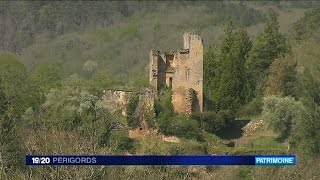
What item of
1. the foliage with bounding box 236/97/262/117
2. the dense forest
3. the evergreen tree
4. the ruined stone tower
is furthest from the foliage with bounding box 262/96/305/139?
the evergreen tree

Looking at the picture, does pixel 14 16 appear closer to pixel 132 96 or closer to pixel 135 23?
pixel 135 23

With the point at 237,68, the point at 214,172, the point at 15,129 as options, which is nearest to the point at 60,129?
the point at 15,129

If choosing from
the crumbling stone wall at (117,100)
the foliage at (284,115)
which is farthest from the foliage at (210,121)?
the crumbling stone wall at (117,100)

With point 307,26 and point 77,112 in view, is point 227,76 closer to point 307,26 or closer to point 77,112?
point 77,112

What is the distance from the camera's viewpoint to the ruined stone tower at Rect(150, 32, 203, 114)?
42156 millimetres

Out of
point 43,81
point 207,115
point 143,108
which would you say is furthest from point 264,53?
point 43,81

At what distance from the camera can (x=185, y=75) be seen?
42375 millimetres

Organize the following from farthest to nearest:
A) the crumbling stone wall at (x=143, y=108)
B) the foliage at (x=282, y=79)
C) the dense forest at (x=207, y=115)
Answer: the foliage at (x=282, y=79), the crumbling stone wall at (x=143, y=108), the dense forest at (x=207, y=115)

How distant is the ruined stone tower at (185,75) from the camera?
42156mm

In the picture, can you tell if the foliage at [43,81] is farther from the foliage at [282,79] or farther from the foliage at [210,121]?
the foliage at [282,79]

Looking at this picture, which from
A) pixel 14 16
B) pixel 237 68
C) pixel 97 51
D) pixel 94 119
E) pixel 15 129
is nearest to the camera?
pixel 15 129

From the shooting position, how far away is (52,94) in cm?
4309

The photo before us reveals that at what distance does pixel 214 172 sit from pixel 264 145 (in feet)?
22.1

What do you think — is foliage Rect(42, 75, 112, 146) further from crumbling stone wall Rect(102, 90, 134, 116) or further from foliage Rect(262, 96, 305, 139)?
foliage Rect(262, 96, 305, 139)
